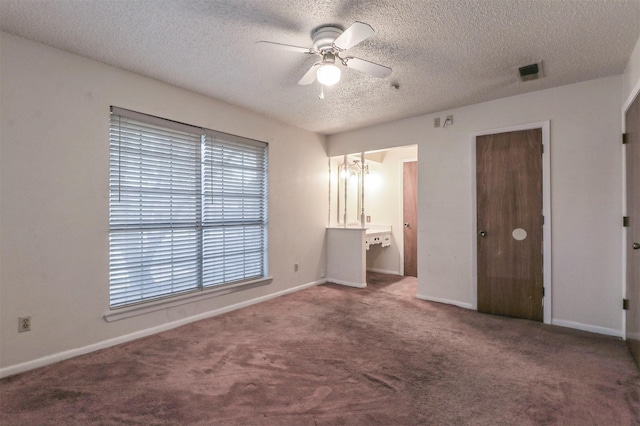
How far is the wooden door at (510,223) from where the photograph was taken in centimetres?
334

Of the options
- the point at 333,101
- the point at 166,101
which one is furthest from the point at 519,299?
the point at 166,101

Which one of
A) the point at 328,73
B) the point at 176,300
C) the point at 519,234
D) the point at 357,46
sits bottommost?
the point at 176,300

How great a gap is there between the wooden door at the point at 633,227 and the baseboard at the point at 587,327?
0.16 metres

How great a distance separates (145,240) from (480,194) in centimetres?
370

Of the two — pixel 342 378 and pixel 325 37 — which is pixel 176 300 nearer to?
pixel 342 378

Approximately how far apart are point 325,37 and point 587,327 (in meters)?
3.63

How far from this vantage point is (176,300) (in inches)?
126

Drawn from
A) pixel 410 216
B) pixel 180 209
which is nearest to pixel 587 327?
pixel 410 216

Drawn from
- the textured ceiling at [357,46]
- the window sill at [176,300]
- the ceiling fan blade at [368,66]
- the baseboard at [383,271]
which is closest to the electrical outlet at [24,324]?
the window sill at [176,300]

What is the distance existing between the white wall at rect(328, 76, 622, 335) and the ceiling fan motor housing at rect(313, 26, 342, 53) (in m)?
2.31

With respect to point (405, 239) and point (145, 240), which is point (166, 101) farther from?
point (405, 239)

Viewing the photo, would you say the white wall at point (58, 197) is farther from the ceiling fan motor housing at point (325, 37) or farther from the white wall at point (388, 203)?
the white wall at point (388, 203)

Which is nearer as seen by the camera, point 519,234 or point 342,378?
point 342,378

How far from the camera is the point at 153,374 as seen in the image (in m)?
2.24
